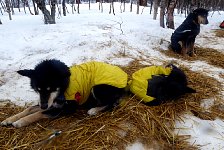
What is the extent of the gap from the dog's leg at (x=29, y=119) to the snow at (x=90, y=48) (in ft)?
2.08

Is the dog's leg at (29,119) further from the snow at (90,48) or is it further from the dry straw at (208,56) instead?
the dry straw at (208,56)

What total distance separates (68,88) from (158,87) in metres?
1.18

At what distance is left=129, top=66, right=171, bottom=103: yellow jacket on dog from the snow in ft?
1.87

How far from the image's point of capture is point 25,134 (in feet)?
9.64

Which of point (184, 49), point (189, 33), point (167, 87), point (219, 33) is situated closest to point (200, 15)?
point (189, 33)

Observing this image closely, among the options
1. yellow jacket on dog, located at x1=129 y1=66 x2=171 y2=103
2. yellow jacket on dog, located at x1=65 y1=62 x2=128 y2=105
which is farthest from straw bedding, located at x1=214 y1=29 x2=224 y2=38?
yellow jacket on dog, located at x1=65 y1=62 x2=128 y2=105

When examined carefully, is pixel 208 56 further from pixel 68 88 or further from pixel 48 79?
pixel 48 79

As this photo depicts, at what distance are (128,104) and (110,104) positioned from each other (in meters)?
0.26

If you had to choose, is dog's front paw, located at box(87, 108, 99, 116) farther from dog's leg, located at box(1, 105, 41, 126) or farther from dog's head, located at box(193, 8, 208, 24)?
dog's head, located at box(193, 8, 208, 24)

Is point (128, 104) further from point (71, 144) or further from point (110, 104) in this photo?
point (71, 144)

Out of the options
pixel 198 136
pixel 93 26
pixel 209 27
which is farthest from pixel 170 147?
pixel 209 27

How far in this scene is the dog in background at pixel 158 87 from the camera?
11.4 feet

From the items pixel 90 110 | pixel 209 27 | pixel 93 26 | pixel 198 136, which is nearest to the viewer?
pixel 198 136

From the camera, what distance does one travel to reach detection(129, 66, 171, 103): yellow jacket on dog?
137 inches
